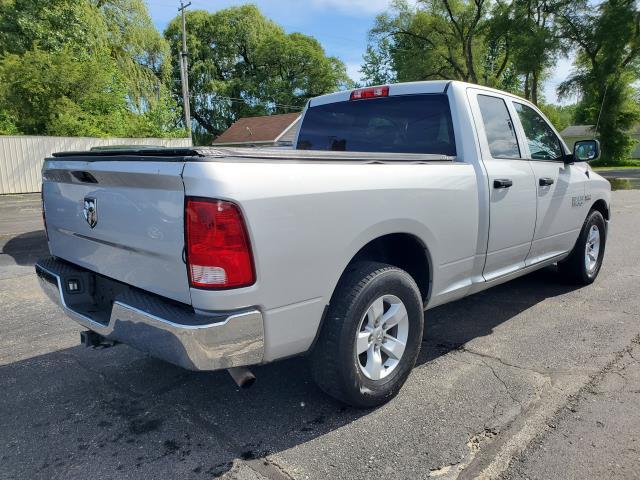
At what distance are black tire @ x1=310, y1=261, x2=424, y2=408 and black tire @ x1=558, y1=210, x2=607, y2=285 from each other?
121 inches

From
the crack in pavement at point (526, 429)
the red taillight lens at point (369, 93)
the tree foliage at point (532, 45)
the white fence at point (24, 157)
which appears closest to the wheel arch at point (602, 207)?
the crack in pavement at point (526, 429)

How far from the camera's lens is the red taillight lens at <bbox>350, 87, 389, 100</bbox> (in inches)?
158

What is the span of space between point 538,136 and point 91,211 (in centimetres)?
376

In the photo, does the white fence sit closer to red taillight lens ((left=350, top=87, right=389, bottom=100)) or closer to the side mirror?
red taillight lens ((left=350, top=87, right=389, bottom=100))

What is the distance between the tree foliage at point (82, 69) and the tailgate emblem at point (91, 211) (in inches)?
782

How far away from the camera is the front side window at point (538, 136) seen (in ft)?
14.2

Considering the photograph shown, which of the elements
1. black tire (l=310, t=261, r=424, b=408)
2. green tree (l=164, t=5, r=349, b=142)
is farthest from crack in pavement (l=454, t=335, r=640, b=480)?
green tree (l=164, t=5, r=349, b=142)

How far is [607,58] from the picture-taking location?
34.1m

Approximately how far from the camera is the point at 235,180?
7.09 feet

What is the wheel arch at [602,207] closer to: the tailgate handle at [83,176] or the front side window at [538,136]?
the front side window at [538,136]

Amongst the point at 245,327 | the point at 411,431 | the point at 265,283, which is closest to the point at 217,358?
the point at 245,327

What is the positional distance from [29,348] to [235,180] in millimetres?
2828

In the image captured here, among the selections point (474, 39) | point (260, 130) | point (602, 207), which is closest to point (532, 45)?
point (474, 39)

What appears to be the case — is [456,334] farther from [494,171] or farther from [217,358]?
[217,358]
